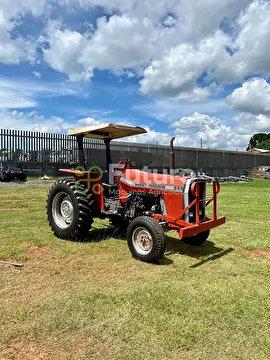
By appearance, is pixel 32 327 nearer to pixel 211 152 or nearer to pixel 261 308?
pixel 261 308

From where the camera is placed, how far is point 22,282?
3.60m

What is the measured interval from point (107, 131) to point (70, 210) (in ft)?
5.17

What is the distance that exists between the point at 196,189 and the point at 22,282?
2.55m

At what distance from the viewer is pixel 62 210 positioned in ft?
19.5

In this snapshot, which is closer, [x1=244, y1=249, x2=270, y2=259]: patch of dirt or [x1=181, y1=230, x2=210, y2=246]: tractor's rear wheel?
[x1=244, y1=249, x2=270, y2=259]: patch of dirt

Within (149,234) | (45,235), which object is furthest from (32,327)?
(45,235)

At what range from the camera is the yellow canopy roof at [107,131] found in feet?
17.7

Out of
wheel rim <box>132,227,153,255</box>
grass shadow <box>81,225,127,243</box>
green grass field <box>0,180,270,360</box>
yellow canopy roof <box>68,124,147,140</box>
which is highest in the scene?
yellow canopy roof <box>68,124,147,140</box>

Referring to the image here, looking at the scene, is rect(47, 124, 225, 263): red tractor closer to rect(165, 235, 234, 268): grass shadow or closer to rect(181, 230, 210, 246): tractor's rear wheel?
rect(181, 230, 210, 246): tractor's rear wheel

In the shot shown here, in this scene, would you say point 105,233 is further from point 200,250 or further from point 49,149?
point 49,149

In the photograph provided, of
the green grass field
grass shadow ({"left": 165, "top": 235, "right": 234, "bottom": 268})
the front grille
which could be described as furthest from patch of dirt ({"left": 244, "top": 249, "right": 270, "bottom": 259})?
the front grille

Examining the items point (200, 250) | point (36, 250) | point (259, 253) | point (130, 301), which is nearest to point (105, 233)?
point (36, 250)

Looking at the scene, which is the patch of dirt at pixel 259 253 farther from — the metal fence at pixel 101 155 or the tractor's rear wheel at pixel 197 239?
the metal fence at pixel 101 155

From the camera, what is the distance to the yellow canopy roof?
5398mm
